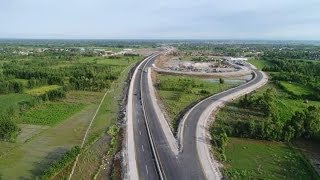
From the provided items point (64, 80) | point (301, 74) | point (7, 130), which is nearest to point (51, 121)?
point (7, 130)

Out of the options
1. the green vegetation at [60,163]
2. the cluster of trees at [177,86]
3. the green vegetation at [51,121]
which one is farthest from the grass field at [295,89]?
the green vegetation at [60,163]

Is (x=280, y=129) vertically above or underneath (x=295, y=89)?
above

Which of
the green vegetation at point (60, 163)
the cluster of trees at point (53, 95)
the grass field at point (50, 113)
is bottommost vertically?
the grass field at point (50, 113)

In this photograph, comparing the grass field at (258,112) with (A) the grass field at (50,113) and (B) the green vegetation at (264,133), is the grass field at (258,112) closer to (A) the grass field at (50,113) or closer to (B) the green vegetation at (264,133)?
(B) the green vegetation at (264,133)

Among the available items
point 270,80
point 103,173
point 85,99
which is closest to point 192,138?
point 103,173

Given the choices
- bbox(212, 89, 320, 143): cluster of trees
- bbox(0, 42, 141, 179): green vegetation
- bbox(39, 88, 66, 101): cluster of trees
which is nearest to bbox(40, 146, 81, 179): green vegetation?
bbox(0, 42, 141, 179): green vegetation

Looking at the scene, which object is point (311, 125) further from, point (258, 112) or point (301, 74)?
point (301, 74)
